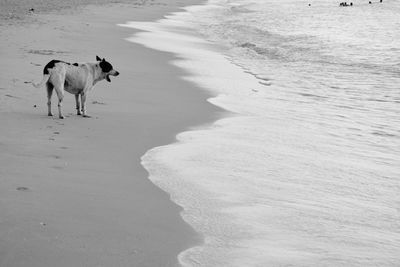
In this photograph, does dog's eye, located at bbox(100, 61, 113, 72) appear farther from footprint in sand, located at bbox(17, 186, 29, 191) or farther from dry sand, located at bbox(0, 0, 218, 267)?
footprint in sand, located at bbox(17, 186, 29, 191)

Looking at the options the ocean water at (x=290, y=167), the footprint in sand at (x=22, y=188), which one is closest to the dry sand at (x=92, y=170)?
the footprint in sand at (x=22, y=188)

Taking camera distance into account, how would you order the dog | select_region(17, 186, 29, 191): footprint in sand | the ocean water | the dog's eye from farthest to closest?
the dog's eye < the dog < select_region(17, 186, 29, 191): footprint in sand < the ocean water

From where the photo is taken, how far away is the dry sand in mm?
4199

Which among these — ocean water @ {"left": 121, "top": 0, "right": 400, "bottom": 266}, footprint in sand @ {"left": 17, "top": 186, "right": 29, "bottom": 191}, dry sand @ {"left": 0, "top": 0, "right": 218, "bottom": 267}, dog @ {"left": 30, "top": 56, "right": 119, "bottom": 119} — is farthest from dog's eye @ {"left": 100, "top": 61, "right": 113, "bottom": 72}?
footprint in sand @ {"left": 17, "top": 186, "right": 29, "bottom": 191}

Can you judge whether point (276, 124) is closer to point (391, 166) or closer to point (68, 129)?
point (391, 166)

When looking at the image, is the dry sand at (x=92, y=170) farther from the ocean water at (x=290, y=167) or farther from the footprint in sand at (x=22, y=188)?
the ocean water at (x=290, y=167)

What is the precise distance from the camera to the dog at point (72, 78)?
8727mm

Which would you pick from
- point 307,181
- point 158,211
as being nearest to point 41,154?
point 158,211

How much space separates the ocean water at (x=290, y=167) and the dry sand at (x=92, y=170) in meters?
0.27

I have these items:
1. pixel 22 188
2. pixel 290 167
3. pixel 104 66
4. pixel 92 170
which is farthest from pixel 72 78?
pixel 22 188

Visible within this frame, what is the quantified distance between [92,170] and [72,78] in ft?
10.7

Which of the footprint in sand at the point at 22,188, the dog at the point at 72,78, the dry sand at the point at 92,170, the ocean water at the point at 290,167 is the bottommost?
the ocean water at the point at 290,167

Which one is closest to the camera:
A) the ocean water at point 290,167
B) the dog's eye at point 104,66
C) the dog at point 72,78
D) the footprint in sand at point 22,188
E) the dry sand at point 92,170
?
the dry sand at point 92,170

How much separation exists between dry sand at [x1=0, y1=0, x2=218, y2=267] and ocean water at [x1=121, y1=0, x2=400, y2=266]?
0.87ft
